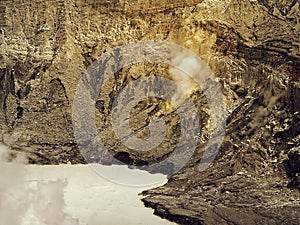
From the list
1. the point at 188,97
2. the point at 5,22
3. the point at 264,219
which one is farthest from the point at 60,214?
the point at 5,22

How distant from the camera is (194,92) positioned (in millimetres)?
18812

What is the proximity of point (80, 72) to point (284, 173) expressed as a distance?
8.35 metres

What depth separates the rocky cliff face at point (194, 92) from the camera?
1503cm

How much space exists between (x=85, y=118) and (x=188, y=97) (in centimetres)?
363

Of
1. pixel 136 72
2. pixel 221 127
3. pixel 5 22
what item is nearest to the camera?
pixel 221 127

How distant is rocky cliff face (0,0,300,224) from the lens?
1503cm

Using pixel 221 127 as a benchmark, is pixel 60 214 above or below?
below

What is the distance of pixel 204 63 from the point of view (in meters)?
19.0

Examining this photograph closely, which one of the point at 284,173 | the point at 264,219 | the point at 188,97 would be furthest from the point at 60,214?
the point at 188,97

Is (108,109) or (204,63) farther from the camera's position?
(108,109)

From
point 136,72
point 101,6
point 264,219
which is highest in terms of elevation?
point 101,6

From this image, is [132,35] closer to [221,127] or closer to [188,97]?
[188,97]

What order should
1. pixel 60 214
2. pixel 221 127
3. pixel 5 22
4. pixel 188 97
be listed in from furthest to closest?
pixel 5 22 < pixel 188 97 < pixel 221 127 < pixel 60 214

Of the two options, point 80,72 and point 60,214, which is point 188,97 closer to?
point 80,72
